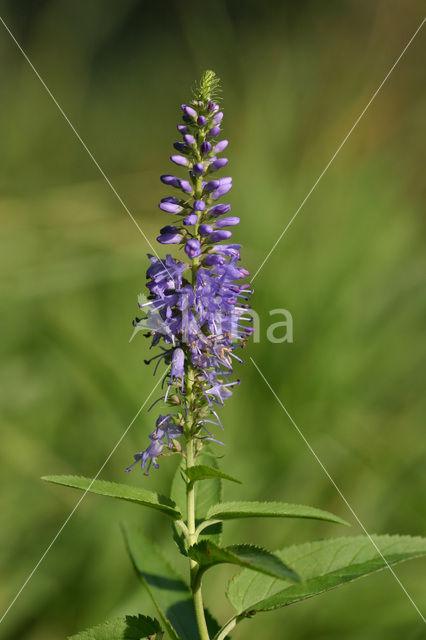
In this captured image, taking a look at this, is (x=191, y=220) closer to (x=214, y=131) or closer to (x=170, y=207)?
(x=170, y=207)

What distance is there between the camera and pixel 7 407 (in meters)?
4.55

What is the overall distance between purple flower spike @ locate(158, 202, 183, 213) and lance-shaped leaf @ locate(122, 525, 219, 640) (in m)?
1.48

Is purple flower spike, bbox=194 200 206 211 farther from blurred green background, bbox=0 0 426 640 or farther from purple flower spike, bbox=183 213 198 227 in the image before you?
blurred green background, bbox=0 0 426 640

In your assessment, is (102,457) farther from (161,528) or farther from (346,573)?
(346,573)

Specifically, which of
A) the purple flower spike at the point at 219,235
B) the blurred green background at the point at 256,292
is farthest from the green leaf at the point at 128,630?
the purple flower spike at the point at 219,235

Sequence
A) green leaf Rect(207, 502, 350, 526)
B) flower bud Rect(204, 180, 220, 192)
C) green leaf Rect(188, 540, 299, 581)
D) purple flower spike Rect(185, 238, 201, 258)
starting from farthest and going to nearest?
flower bud Rect(204, 180, 220, 192) < purple flower spike Rect(185, 238, 201, 258) < green leaf Rect(207, 502, 350, 526) < green leaf Rect(188, 540, 299, 581)

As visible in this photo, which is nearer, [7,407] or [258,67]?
[7,407]

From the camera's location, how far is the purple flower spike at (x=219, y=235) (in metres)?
2.26

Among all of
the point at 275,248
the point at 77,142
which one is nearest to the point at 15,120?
the point at 77,142

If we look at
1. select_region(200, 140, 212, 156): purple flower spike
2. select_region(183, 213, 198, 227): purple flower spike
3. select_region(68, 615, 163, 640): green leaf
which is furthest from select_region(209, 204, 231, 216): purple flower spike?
select_region(68, 615, 163, 640): green leaf

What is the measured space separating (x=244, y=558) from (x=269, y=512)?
0.16m

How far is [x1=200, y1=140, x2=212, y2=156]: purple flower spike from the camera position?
89.0 inches

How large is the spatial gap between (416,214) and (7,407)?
4.52 meters

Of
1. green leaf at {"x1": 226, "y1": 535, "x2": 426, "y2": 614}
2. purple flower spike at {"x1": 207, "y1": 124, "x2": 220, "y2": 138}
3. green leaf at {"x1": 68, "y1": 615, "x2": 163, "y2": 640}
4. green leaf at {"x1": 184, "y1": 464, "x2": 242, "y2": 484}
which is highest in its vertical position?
purple flower spike at {"x1": 207, "y1": 124, "x2": 220, "y2": 138}
